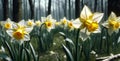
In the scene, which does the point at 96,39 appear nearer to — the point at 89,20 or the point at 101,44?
the point at 101,44

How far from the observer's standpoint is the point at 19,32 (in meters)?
2.48

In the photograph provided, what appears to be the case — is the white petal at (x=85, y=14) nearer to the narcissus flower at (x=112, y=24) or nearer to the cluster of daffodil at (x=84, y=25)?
the cluster of daffodil at (x=84, y=25)

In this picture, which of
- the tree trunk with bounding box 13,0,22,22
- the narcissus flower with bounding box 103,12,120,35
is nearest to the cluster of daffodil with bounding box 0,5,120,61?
the narcissus flower with bounding box 103,12,120,35

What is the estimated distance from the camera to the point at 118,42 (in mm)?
3979

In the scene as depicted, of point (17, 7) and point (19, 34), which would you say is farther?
point (17, 7)

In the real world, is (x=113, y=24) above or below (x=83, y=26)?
below

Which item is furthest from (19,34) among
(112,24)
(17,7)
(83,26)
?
(17,7)

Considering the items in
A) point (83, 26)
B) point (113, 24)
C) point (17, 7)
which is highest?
point (83, 26)

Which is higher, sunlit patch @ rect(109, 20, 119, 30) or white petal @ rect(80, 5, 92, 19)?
white petal @ rect(80, 5, 92, 19)

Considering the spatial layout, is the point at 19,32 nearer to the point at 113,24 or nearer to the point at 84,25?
the point at 84,25

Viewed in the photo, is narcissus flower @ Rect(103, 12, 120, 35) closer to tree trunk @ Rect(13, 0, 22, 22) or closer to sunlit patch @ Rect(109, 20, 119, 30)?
sunlit patch @ Rect(109, 20, 119, 30)

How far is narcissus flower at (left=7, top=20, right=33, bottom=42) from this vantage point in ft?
8.17

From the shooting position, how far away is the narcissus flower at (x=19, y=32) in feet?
8.17

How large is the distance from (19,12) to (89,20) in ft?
18.5
